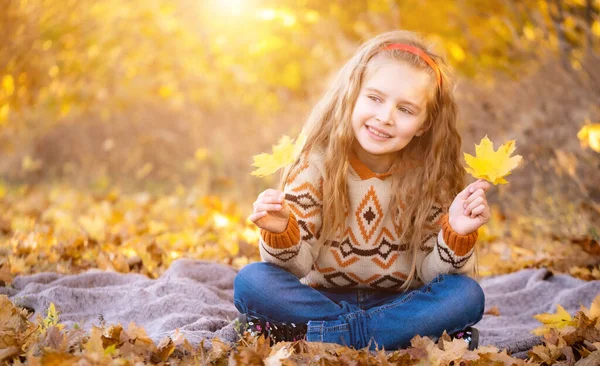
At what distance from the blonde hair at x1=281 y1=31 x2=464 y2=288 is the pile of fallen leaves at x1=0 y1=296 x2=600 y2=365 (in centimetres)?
50

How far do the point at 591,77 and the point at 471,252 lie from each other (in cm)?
251

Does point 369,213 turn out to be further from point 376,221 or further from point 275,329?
point 275,329

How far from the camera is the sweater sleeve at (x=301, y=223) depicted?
2406 millimetres

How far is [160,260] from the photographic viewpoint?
3.67 metres

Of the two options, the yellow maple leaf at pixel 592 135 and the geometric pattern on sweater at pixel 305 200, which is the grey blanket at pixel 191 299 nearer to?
the geometric pattern on sweater at pixel 305 200

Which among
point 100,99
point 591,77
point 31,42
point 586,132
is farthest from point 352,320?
point 100,99

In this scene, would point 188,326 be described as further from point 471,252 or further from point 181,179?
point 181,179

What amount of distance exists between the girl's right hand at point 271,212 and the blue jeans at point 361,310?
0.69 ft

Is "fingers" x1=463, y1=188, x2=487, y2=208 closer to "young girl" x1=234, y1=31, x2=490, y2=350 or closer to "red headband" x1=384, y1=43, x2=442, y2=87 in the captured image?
"young girl" x1=234, y1=31, x2=490, y2=350

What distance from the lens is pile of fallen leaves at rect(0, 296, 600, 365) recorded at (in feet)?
6.41

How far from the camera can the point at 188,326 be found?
2486 millimetres

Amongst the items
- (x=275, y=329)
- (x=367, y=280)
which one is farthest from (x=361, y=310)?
(x=275, y=329)

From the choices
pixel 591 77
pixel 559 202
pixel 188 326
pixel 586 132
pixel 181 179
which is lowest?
pixel 181 179

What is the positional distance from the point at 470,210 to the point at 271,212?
0.70 metres
